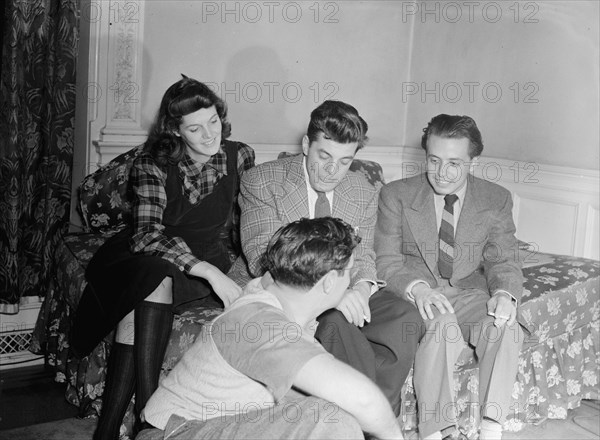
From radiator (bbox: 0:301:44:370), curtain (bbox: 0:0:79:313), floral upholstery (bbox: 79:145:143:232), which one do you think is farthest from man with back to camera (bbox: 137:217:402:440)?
radiator (bbox: 0:301:44:370)

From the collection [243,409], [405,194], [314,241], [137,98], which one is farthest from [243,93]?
[243,409]

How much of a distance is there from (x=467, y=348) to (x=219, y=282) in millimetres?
904

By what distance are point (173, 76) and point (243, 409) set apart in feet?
8.71

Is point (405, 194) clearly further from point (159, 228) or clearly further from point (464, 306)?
point (159, 228)

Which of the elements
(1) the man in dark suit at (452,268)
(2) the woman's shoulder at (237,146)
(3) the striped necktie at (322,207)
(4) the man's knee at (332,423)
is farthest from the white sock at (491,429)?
(2) the woman's shoulder at (237,146)

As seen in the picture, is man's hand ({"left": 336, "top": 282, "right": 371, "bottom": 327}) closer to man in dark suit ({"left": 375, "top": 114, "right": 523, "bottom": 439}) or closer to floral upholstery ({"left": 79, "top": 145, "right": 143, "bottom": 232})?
man in dark suit ({"left": 375, "top": 114, "right": 523, "bottom": 439})

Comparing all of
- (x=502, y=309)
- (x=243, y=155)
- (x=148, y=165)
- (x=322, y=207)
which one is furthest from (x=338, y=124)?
(x=502, y=309)

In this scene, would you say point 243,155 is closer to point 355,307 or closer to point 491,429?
point 355,307

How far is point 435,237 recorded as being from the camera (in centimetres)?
286

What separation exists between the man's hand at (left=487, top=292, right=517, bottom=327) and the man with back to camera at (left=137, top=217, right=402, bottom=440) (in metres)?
0.97

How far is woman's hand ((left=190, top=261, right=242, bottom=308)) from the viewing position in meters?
2.57

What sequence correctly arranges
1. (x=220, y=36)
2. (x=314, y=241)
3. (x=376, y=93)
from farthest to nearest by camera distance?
(x=376, y=93) < (x=220, y=36) < (x=314, y=241)

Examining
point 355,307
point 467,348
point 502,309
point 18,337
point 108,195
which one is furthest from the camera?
point 18,337

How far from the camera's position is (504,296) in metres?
2.73
